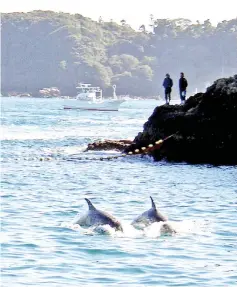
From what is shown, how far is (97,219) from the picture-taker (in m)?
19.8

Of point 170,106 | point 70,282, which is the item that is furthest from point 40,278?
point 170,106

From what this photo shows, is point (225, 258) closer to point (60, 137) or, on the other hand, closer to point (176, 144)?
point (176, 144)

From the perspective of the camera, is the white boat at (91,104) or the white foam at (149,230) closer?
the white foam at (149,230)

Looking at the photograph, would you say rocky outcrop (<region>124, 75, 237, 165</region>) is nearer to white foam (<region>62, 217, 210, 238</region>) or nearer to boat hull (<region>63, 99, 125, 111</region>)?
white foam (<region>62, 217, 210, 238</region>)

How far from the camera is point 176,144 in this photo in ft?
125

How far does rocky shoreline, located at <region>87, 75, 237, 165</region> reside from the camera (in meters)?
37.0

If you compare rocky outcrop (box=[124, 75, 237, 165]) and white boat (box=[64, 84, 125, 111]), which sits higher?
rocky outcrop (box=[124, 75, 237, 165])

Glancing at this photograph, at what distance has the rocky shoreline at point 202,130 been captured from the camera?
1458 inches

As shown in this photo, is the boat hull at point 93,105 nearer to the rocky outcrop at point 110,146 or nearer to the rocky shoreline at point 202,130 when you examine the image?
the rocky outcrop at point 110,146

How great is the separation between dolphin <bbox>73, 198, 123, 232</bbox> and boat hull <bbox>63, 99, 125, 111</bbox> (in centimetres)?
11871

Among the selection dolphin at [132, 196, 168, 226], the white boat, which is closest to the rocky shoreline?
dolphin at [132, 196, 168, 226]

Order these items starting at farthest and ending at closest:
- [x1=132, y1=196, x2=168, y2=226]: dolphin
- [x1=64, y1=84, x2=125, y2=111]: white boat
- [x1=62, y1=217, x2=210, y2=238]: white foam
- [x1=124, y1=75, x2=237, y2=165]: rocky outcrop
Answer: [x1=64, y1=84, x2=125, y2=111]: white boat, [x1=124, y1=75, x2=237, y2=165]: rocky outcrop, [x1=132, y1=196, x2=168, y2=226]: dolphin, [x1=62, y1=217, x2=210, y2=238]: white foam

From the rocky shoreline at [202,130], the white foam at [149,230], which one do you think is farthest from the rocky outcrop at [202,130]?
the white foam at [149,230]

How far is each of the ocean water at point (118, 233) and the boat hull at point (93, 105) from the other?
103m
